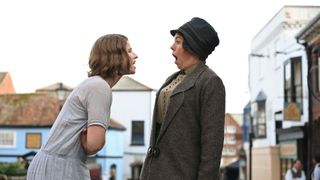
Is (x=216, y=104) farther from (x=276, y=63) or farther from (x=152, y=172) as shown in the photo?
Answer: (x=276, y=63)

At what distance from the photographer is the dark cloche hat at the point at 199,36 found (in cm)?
412

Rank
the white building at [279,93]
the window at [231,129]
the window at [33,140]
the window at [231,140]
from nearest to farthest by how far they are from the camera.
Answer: the white building at [279,93] → the window at [33,140] → the window at [231,140] → the window at [231,129]

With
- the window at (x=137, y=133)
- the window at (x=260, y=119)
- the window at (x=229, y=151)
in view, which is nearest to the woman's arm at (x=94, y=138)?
the window at (x=260, y=119)

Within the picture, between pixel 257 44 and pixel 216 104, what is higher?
pixel 257 44

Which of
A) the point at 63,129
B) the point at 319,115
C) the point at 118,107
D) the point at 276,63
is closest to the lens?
the point at 63,129

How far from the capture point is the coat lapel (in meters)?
4.04

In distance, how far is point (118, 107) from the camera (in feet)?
189

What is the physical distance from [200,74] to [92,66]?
646 millimetres

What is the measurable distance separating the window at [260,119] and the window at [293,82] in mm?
5884

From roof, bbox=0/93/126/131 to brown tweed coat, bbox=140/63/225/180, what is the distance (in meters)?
44.6

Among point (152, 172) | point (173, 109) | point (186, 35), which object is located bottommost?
point (152, 172)

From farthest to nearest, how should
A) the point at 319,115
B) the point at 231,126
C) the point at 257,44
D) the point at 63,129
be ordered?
the point at 231,126, the point at 257,44, the point at 319,115, the point at 63,129

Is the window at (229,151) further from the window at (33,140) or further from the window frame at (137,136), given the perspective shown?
the window at (33,140)

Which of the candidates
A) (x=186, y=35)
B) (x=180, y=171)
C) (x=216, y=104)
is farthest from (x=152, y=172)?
(x=186, y=35)
